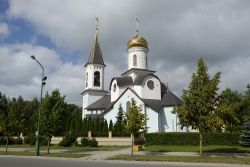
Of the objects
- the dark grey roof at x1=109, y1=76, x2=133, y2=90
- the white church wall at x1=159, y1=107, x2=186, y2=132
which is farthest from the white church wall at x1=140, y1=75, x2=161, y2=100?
the white church wall at x1=159, y1=107, x2=186, y2=132

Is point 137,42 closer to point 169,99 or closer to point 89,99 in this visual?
point 169,99

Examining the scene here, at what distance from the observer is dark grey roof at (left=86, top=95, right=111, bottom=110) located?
55.3 metres

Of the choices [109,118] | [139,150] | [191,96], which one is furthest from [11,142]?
[191,96]

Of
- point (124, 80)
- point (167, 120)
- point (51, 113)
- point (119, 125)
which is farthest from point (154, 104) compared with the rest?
point (51, 113)

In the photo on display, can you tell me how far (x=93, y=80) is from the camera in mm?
59688

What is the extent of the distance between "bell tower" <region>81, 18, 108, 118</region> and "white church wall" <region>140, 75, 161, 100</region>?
47.4 ft

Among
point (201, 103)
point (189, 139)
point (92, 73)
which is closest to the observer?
point (201, 103)

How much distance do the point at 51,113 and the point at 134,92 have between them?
2221 centimetres

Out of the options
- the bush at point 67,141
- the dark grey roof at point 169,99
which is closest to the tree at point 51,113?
the bush at point 67,141

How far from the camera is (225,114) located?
66.2 feet

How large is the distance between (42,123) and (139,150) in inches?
352

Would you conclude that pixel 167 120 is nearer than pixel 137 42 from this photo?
Yes

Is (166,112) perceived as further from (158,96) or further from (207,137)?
(207,137)

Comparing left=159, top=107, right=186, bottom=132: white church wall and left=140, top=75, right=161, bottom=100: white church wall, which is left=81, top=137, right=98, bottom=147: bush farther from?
left=140, top=75, right=161, bottom=100: white church wall
